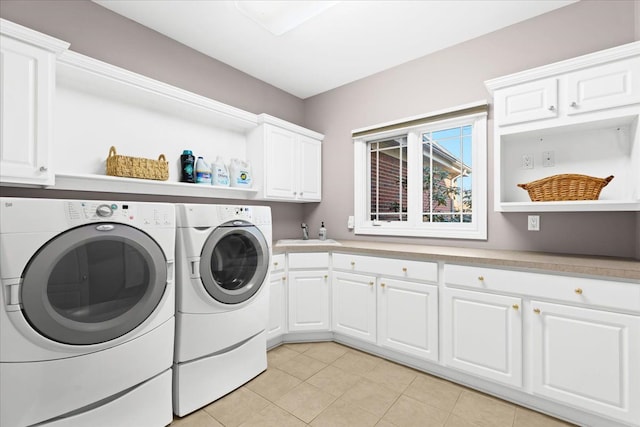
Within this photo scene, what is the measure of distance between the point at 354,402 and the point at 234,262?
119 centimetres

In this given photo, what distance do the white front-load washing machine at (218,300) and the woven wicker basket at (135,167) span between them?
20.6 inches

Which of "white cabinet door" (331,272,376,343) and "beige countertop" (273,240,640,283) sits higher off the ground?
"beige countertop" (273,240,640,283)

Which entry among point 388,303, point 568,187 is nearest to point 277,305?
point 388,303

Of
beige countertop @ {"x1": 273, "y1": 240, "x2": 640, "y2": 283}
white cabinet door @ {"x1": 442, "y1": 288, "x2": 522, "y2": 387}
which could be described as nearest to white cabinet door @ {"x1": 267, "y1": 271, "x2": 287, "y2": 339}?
beige countertop @ {"x1": 273, "y1": 240, "x2": 640, "y2": 283}

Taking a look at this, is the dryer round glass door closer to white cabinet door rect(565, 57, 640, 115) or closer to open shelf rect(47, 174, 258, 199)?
open shelf rect(47, 174, 258, 199)

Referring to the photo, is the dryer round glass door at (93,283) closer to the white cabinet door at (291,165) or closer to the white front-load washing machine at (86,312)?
the white front-load washing machine at (86,312)

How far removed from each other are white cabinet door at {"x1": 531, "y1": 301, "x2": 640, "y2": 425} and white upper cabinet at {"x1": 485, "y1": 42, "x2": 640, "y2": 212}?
0.67m

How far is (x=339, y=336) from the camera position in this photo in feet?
9.10

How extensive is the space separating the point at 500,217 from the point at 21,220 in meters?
2.87

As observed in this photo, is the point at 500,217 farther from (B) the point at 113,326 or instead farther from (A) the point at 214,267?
(B) the point at 113,326

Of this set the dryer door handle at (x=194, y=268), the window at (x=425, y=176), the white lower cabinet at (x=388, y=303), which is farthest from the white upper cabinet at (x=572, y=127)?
the dryer door handle at (x=194, y=268)

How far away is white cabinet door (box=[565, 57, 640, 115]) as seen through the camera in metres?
1.71

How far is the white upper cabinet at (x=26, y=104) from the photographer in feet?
4.86

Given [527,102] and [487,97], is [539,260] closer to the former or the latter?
[527,102]
